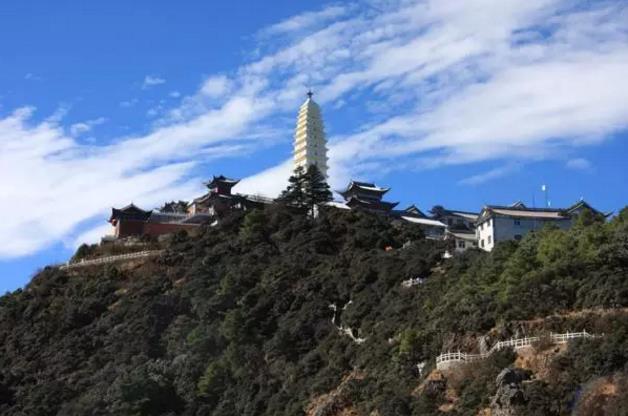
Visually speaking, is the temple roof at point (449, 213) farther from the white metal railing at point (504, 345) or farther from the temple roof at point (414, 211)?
the white metal railing at point (504, 345)

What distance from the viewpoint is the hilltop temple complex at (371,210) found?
78.6m

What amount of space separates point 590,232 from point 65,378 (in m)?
35.6

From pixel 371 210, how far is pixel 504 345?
47.5m

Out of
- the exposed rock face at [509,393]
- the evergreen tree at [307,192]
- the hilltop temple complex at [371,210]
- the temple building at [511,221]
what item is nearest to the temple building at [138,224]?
the hilltop temple complex at [371,210]

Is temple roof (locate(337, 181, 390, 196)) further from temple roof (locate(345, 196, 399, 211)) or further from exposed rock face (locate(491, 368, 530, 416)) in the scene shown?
exposed rock face (locate(491, 368, 530, 416))

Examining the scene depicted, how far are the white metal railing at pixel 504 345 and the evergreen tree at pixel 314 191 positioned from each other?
43.3 meters

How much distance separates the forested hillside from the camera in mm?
47062

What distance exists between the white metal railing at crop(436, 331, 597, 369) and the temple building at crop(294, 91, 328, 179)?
67.4m

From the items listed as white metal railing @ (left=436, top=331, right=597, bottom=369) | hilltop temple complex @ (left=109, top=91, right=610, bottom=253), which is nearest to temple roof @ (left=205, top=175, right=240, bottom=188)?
hilltop temple complex @ (left=109, top=91, right=610, bottom=253)

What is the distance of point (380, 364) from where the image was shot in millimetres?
54312

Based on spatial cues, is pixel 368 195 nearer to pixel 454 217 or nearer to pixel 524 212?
pixel 454 217

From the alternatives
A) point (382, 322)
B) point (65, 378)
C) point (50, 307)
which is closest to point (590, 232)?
point (382, 322)

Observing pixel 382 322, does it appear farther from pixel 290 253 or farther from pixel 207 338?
pixel 290 253

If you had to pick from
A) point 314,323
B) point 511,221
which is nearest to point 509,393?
point 314,323
